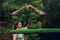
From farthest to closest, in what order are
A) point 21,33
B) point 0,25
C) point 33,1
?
point 0,25 < point 33,1 < point 21,33

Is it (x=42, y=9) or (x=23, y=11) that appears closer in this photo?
(x=23, y=11)

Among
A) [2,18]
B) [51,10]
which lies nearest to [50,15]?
[51,10]

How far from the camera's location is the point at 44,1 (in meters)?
25.8

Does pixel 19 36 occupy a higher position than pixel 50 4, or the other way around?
pixel 50 4

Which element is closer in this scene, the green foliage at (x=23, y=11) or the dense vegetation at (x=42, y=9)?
the green foliage at (x=23, y=11)

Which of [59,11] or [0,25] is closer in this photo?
[59,11]

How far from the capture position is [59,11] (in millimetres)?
24344

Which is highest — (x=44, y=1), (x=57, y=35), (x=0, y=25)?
(x=44, y=1)

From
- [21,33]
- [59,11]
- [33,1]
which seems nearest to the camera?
[21,33]

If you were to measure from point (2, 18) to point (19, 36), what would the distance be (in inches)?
898

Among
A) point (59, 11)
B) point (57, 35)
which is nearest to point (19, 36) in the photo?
point (57, 35)

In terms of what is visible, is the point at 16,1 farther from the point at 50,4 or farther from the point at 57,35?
the point at 57,35

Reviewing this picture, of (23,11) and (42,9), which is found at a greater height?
(42,9)

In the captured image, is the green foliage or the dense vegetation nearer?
the green foliage
